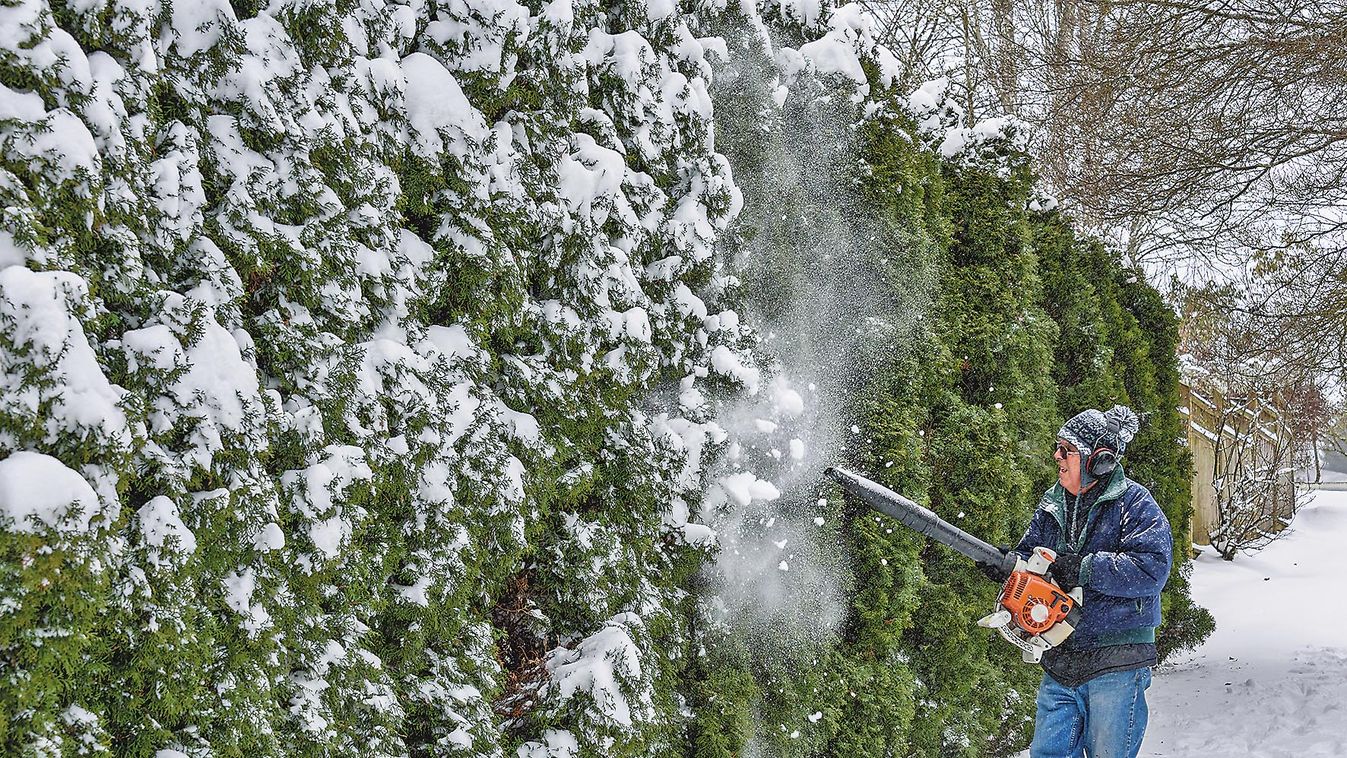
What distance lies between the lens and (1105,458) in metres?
4.04

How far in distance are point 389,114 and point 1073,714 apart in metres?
3.56

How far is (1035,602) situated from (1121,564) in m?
0.36

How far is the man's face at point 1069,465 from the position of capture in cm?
409

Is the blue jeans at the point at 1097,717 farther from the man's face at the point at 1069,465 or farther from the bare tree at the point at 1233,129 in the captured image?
the bare tree at the point at 1233,129

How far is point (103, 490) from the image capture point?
1818 millimetres

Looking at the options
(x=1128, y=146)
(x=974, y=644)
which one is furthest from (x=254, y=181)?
(x=1128, y=146)

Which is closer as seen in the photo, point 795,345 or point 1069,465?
point 1069,465

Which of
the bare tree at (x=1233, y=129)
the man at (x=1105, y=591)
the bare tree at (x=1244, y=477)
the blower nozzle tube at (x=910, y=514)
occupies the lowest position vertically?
the man at (x=1105, y=591)

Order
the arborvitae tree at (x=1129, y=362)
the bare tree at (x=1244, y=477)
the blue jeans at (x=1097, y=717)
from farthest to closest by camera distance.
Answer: the bare tree at (x=1244, y=477)
the arborvitae tree at (x=1129, y=362)
the blue jeans at (x=1097, y=717)

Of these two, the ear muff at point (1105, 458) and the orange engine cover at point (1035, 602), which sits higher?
the ear muff at point (1105, 458)

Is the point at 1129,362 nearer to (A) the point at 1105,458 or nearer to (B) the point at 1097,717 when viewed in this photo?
(A) the point at 1105,458

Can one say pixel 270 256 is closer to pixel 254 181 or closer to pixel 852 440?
pixel 254 181

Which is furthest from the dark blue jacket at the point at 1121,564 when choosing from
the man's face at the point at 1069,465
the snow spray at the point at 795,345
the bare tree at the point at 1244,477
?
the bare tree at the point at 1244,477

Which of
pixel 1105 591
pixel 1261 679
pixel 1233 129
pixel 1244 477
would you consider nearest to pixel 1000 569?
pixel 1105 591
